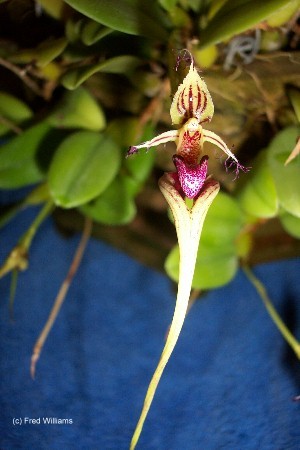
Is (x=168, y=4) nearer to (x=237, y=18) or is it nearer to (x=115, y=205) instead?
(x=237, y=18)

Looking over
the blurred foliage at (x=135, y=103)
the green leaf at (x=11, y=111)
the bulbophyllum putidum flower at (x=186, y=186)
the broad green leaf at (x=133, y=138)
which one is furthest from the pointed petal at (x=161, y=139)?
the green leaf at (x=11, y=111)

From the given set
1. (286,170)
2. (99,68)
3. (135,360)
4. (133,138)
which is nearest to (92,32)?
(99,68)

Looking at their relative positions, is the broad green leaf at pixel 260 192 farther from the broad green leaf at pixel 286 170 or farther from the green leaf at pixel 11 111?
the green leaf at pixel 11 111

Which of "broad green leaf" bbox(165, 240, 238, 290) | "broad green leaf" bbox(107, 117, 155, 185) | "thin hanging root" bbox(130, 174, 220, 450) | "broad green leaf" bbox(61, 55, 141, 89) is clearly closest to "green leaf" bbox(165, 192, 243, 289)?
"broad green leaf" bbox(165, 240, 238, 290)

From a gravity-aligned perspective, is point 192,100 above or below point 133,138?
above

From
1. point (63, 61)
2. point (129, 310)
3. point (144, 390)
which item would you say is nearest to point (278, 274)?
point (129, 310)

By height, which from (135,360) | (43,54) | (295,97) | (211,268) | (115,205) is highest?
(43,54)
